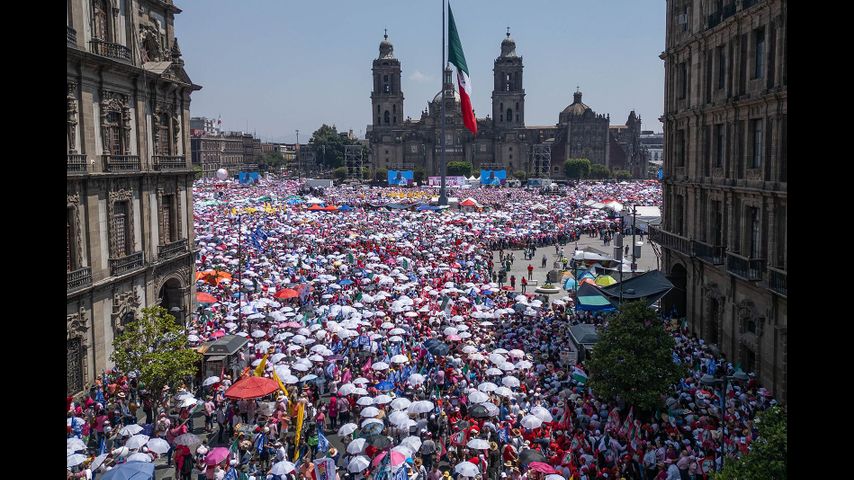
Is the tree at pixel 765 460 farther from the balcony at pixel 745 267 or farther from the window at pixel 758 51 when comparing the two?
the window at pixel 758 51

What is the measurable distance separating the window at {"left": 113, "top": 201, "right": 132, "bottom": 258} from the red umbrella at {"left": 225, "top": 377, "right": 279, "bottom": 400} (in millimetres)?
8021

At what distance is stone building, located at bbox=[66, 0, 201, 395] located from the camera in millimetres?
21844

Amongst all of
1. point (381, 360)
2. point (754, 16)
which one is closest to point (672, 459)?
point (381, 360)

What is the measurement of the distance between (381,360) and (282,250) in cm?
2436

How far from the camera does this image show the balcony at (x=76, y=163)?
70.6ft

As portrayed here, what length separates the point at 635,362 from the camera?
62.4 ft

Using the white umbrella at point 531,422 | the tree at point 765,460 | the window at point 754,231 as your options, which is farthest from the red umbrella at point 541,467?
the window at point 754,231

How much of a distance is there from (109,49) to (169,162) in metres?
5.60

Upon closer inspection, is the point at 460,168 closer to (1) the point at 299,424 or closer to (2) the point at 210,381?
(2) the point at 210,381

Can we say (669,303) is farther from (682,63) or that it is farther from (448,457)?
(448,457)

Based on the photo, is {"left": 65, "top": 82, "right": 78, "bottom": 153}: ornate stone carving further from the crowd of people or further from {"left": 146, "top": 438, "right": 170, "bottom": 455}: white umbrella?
{"left": 146, "top": 438, "right": 170, "bottom": 455}: white umbrella

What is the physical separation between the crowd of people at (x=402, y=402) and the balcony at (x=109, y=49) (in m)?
9.91

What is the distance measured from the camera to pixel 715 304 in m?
26.9
